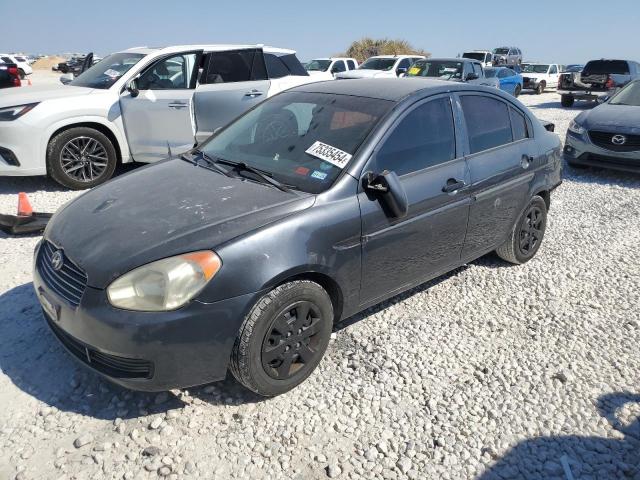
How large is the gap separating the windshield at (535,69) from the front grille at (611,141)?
69.3 feet

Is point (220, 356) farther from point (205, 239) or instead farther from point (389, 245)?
point (389, 245)

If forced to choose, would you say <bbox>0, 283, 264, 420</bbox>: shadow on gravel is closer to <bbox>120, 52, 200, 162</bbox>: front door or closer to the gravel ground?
the gravel ground

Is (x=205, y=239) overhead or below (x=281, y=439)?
overhead

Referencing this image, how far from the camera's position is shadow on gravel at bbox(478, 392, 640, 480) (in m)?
2.32

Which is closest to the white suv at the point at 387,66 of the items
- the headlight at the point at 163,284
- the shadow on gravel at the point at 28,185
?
the shadow on gravel at the point at 28,185

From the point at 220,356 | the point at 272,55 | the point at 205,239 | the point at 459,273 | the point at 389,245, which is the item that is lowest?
the point at 459,273

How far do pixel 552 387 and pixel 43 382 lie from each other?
9.72 ft

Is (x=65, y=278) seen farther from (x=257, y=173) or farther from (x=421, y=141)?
(x=421, y=141)

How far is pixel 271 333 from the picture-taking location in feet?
8.48

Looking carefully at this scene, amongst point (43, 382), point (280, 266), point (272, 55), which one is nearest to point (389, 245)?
point (280, 266)

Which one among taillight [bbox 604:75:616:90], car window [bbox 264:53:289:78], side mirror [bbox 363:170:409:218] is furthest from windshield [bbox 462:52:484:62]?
side mirror [bbox 363:170:409:218]

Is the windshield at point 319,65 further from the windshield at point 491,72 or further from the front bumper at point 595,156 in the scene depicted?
the front bumper at point 595,156

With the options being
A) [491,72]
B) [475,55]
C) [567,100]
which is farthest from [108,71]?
[475,55]

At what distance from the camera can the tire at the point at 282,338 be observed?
2471 mm
